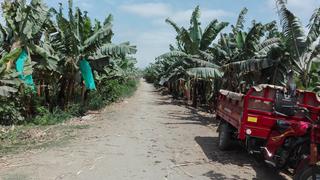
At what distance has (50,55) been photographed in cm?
1644

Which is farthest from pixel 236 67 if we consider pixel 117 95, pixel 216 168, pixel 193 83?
pixel 117 95

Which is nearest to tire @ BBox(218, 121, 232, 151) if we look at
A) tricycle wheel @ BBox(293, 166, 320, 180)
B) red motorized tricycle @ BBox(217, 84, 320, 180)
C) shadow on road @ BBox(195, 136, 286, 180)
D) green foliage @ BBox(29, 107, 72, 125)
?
shadow on road @ BBox(195, 136, 286, 180)

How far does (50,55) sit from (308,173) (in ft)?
41.2

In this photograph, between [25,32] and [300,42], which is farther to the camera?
[25,32]

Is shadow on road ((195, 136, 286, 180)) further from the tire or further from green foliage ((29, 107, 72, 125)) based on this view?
green foliage ((29, 107, 72, 125))

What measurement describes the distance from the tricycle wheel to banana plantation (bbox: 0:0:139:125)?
415 inches

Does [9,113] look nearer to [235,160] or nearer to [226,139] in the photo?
[226,139]

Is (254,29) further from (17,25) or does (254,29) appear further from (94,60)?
(17,25)

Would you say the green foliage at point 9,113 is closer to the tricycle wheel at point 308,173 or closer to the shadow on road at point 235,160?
the shadow on road at point 235,160

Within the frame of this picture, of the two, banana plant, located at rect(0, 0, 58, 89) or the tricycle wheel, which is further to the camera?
banana plant, located at rect(0, 0, 58, 89)

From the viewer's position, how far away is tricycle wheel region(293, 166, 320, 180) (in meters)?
6.10

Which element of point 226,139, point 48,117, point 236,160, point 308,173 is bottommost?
point 236,160

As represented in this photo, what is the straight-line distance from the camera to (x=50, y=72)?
1798cm

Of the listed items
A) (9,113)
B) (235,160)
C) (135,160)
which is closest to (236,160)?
(235,160)
